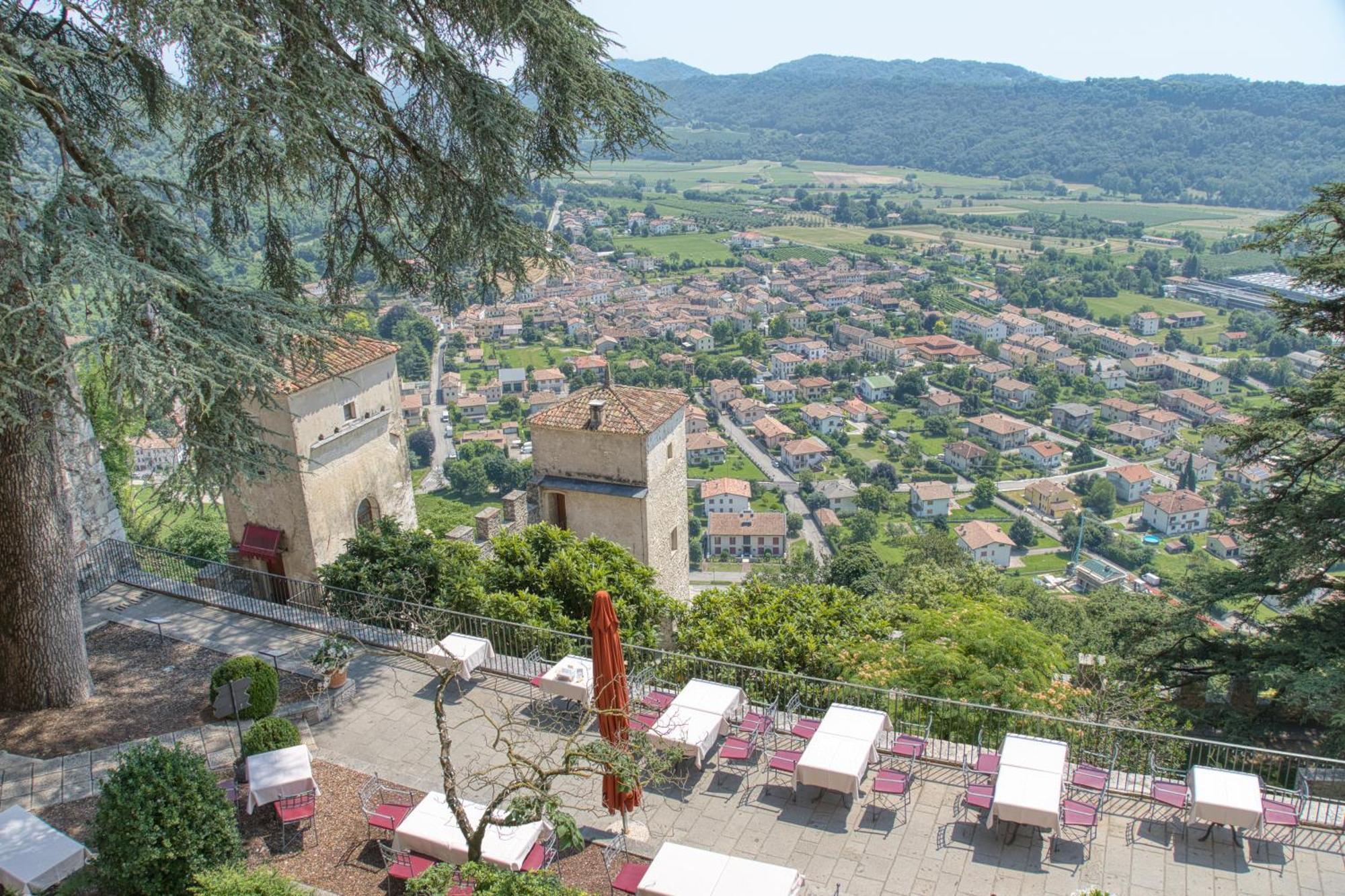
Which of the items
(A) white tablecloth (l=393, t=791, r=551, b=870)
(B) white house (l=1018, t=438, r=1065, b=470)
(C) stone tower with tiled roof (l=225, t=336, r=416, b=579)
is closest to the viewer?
(A) white tablecloth (l=393, t=791, r=551, b=870)

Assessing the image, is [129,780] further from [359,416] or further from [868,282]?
[868,282]

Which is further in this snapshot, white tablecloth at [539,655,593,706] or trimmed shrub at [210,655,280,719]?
white tablecloth at [539,655,593,706]

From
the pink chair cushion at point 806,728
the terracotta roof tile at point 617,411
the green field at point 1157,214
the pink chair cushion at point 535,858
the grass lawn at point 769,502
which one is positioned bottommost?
the grass lawn at point 769,502

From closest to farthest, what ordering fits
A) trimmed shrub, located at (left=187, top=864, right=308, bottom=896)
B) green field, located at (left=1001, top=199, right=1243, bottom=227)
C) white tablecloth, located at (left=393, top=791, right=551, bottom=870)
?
trimmed shrub, located at (left=187, top=864, right=308, bottom=896) < white tablecloth, located at (left=393, top=791, right=551, bottom=870) < green field, located at (left=1001, top=199, right=1243, bottom=227)

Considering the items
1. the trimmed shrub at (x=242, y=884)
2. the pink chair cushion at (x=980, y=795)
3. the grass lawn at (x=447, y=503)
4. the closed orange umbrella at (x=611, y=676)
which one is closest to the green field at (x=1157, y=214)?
the grass lawn at (x=447, y=503)

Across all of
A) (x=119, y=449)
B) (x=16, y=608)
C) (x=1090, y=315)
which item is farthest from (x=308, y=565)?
(x=1090, y=315)

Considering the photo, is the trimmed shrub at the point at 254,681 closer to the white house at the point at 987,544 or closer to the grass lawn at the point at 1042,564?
the grass lawn at the point at 1042,564

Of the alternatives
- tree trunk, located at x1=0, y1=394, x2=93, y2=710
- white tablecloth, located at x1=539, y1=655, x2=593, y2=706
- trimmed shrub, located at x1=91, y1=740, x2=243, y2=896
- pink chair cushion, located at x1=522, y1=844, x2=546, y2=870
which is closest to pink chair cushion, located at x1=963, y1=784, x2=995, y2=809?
pink chair cushion, located at x1=522, y1=844, x2=546, y2=870

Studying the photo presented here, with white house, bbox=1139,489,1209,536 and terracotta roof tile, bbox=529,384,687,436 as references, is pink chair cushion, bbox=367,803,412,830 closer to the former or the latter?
terracotta roof tile, bbox=529,384,687,436
